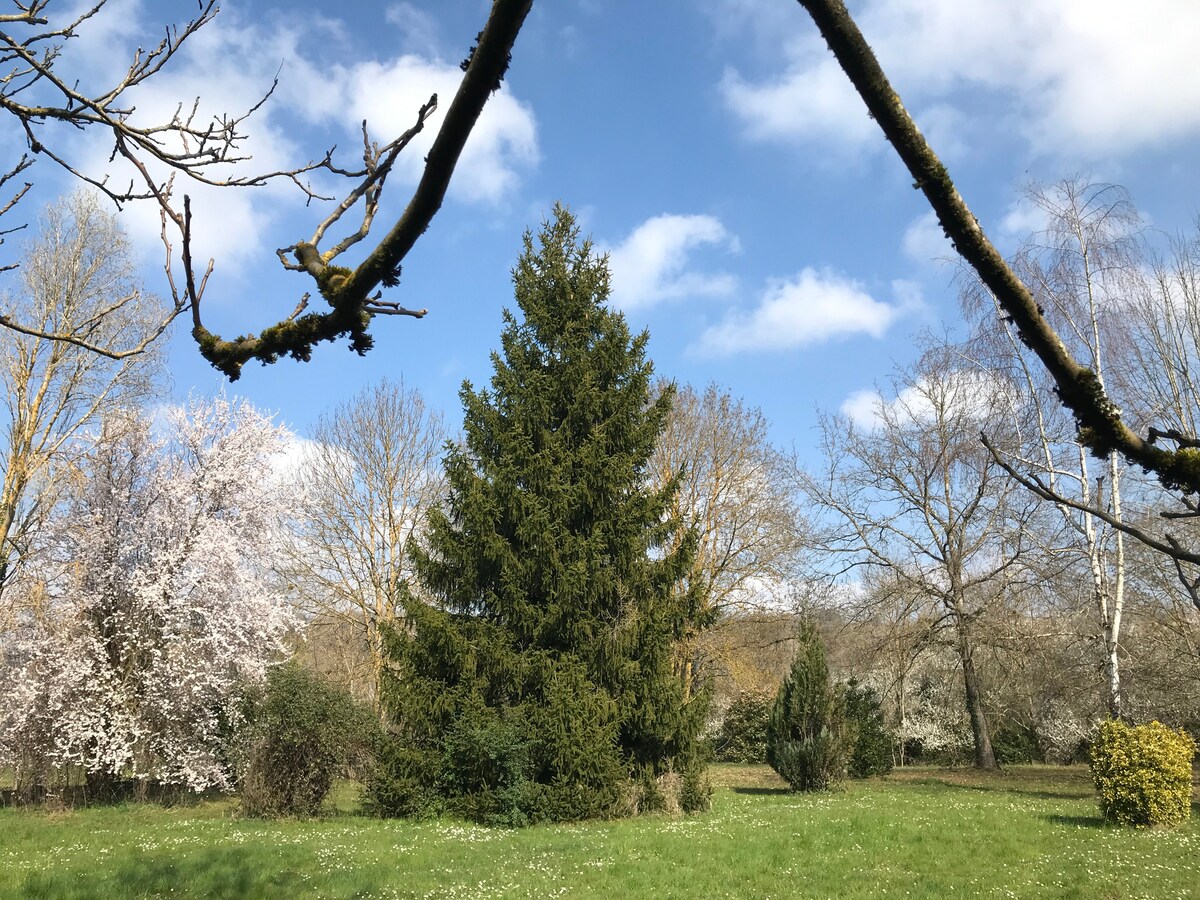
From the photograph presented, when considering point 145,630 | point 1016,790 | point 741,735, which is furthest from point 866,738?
point 145,630

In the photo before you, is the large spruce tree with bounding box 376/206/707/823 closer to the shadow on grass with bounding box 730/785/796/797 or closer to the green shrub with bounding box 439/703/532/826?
the green shrub with bounding box 439/703/532/826

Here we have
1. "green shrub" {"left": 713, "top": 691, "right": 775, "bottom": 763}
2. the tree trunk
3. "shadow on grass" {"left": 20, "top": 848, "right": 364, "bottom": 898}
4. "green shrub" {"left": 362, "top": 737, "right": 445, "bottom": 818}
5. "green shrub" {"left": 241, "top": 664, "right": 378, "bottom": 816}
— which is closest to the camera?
"shadow on grass" {"left": 20, "top": 848, "right": 364, "bottom": 898}

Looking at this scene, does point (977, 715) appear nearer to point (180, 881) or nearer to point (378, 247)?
point (180, 881)

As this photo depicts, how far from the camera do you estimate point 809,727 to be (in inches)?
736

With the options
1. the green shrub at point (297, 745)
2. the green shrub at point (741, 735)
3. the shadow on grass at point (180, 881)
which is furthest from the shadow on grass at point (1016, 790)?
the shadow on grass at point (180, 881)

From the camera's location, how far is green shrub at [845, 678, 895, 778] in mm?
22266

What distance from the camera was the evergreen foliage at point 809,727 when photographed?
18297 mm

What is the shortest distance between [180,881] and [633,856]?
497 centimetres

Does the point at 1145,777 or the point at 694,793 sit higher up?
the point at 1145,777

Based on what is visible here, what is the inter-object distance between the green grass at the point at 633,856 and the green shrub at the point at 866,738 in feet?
25.8

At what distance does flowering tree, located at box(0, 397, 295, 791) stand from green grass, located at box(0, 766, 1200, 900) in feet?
6.52

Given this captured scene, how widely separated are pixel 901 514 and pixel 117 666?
2021 cm

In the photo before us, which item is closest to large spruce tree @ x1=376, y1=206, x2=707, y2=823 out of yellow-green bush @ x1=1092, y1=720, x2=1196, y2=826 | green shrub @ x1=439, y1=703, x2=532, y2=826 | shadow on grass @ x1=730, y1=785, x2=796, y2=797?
green shrub @ x1=439, y1=703, x2=532, y2=826

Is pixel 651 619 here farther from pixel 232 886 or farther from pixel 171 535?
pixel 171 535
